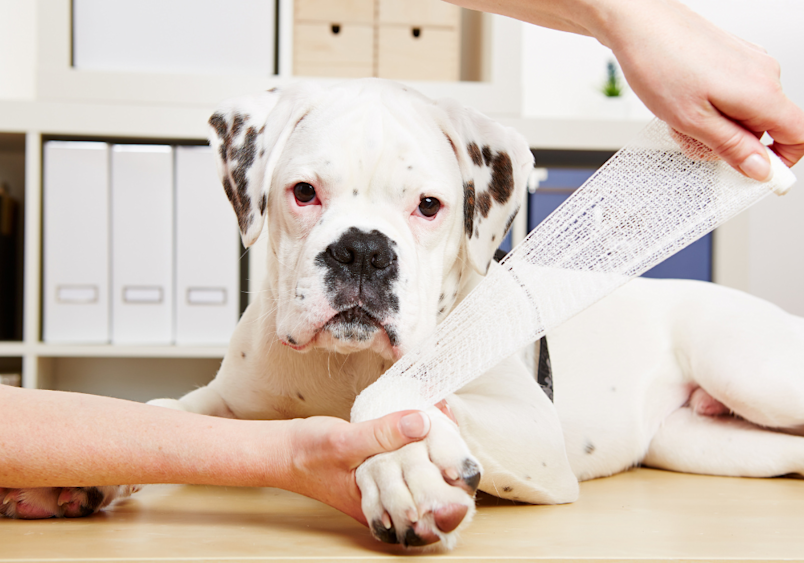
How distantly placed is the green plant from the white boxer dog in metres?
1.32

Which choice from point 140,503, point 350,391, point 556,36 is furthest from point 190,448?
point 556,36

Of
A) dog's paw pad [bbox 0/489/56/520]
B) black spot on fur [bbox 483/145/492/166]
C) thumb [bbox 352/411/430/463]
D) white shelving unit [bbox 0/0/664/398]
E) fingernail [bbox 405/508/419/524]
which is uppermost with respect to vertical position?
white shelving unit [bbox 0/0/664/398]

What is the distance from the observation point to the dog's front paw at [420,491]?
0.66m

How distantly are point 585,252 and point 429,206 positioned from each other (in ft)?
0.94

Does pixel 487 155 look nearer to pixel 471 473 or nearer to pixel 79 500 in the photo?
pixel 471 473

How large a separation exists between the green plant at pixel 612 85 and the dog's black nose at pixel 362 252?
1.98 metres

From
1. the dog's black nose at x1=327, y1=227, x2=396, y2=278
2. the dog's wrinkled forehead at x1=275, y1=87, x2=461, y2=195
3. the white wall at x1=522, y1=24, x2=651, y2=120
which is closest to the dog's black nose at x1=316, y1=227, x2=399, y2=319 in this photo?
the dog's black nose at x1=327, y1=227, x2=396, y2=278

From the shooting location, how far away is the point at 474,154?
1132mm

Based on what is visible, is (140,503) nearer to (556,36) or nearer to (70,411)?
(70,411)

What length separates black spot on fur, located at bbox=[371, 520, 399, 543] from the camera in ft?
2.22

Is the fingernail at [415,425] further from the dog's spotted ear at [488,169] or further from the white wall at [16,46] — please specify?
the white wall at [16,46]

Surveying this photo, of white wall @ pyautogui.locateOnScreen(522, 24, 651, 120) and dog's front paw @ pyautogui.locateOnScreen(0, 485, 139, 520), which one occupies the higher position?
white wall @ pyautogui.locateOnScreen(522, 24, 651, 120)

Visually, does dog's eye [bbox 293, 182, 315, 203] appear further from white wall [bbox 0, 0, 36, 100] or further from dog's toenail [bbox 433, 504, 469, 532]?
white wall [bbox 0, 0, 36, 100]

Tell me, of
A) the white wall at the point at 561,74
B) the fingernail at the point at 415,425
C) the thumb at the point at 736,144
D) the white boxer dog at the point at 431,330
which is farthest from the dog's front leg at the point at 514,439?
the white wall at the point at 561,74
